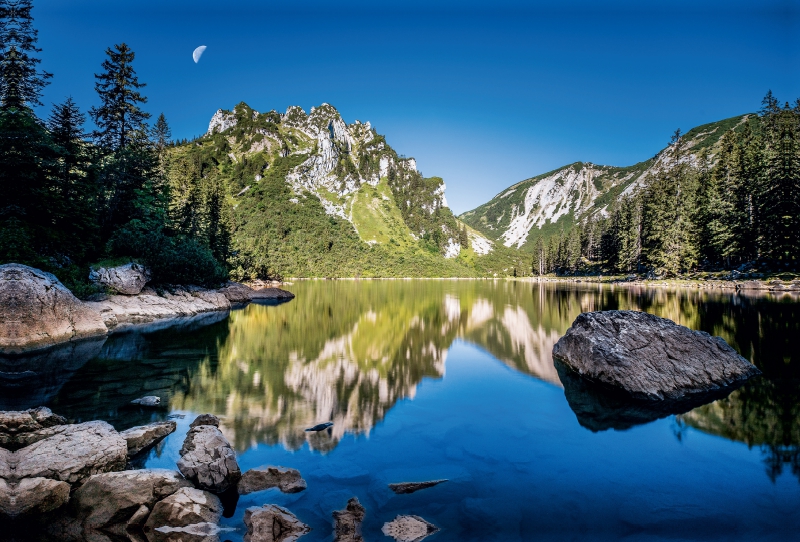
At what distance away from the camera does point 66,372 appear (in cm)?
1617

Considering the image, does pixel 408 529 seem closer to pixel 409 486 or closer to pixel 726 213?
pixel 409 486

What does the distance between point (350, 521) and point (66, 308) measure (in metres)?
24.5

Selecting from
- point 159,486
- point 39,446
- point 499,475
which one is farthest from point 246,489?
point 499,475

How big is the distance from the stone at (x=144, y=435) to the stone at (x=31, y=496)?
2229 millimetres

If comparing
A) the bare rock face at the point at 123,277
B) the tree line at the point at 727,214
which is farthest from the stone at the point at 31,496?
A: the tree line at the point at 727,214

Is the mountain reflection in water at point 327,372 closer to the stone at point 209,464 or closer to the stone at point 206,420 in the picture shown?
the stone at point 206,420

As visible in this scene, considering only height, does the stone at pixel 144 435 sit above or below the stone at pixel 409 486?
above

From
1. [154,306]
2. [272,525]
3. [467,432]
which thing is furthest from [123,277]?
[272,525]

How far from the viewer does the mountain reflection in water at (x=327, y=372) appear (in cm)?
1147

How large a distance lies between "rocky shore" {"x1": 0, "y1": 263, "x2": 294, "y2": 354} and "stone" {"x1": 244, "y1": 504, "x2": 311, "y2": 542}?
67.0 ft

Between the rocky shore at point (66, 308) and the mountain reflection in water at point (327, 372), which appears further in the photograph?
the rocky shore at point (66, 308)

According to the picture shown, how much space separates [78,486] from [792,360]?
25744 millimetres

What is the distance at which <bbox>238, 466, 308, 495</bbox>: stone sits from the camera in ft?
26.3

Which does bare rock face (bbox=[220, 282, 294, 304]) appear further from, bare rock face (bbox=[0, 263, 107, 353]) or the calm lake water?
the calm lake water
